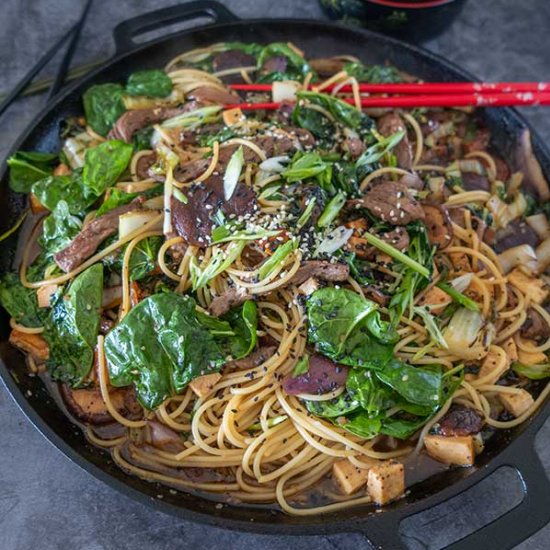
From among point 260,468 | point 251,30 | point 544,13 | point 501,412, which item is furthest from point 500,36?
point 260,468

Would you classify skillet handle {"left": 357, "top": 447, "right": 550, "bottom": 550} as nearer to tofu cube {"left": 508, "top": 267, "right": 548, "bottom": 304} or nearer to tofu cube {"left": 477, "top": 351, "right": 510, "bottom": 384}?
tofu cube {"left": 477, "top": 351, "right": 510, "bottom": 384}

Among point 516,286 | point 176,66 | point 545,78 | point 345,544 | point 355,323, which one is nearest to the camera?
point 355,323

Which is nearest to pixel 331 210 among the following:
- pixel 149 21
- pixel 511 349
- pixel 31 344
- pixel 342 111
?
pixel 342 111

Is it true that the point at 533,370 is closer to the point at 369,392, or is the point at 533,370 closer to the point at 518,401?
the point at 518,401

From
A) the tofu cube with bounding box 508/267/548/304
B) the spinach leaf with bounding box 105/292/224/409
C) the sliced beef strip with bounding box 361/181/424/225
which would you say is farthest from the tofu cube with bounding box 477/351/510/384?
the spinach leaf with bounding box 105/292/224/409

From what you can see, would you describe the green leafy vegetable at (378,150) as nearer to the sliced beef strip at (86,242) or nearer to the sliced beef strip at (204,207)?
the sliced beef strip at (204,207)

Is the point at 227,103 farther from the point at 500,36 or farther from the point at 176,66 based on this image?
the point at 500,36

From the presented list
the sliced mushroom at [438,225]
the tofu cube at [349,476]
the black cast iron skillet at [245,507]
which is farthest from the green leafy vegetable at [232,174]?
the tofu cube at [349,476]

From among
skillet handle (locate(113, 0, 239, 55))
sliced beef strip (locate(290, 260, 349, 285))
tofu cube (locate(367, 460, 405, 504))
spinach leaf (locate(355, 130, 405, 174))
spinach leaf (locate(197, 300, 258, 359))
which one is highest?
skillet handle (locate(113, 0, 239, 55))
